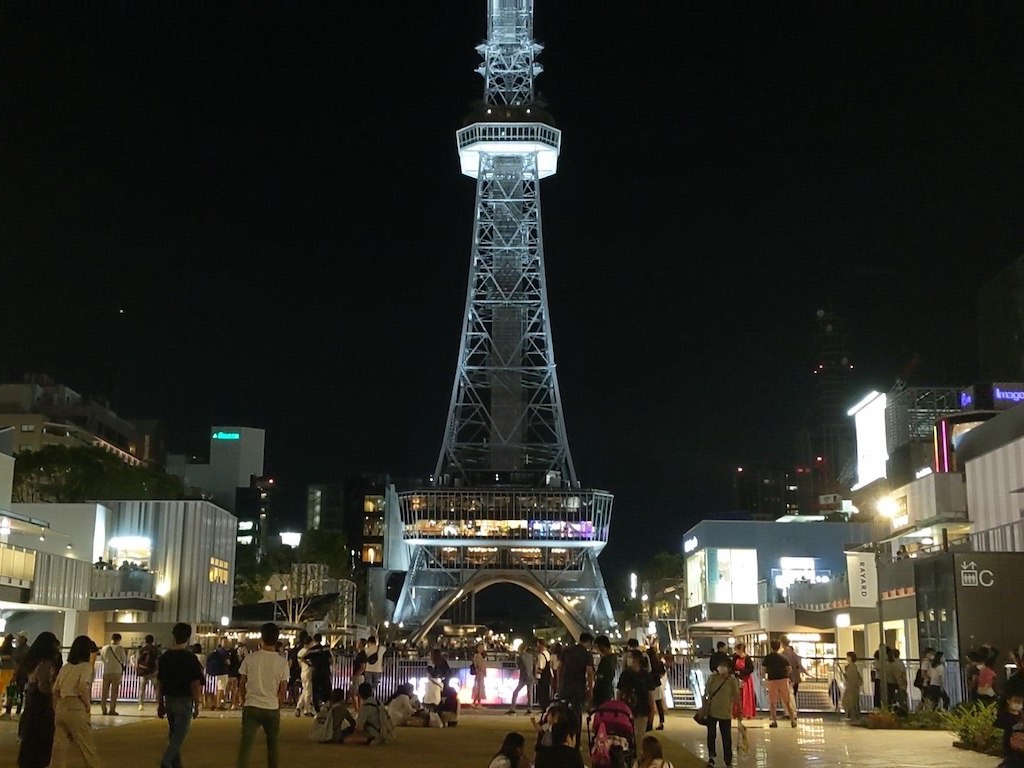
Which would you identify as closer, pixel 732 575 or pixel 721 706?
pixel 721 706

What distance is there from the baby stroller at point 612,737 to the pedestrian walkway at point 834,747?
5.08 meters

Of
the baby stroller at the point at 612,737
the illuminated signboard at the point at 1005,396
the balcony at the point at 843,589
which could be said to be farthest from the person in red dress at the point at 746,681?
the illuminated signboard at the point at 1005,396

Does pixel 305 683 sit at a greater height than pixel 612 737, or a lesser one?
lesser

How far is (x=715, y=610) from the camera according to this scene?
79.1 meters

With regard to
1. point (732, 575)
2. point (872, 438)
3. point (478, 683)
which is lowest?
point (478, 683)

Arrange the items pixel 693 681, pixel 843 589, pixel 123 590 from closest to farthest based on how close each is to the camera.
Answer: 1. pixel 693 681
2. pixel 843 589
3. pixel 123 590

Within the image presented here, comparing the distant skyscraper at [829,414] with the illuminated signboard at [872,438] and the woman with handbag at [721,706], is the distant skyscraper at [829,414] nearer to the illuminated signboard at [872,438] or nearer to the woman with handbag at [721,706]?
the illuminated signboard at [872,438]

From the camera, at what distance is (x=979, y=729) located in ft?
59.9

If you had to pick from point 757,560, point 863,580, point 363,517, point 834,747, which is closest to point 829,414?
point 363,517

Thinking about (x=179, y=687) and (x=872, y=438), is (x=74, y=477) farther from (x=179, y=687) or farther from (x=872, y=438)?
(x=179, y=687)

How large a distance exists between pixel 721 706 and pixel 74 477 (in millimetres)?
66862

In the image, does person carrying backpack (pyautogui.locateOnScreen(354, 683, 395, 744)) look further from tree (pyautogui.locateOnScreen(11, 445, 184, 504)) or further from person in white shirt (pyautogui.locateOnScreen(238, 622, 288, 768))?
tree (pyautogui.locateOnScreen(11, 445, 184, 504))

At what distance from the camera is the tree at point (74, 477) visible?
245 ft

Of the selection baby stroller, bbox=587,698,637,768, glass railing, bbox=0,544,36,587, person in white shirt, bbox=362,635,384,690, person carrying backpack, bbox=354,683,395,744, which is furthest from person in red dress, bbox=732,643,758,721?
glass railing, bbox=0,544,36,587
